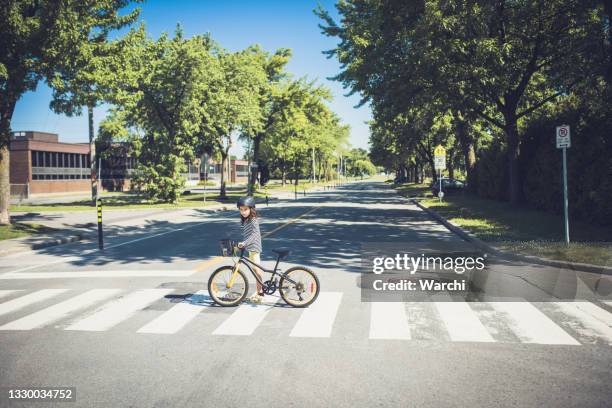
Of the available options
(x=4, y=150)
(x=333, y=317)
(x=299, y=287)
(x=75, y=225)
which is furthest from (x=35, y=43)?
(x=333, y=317)

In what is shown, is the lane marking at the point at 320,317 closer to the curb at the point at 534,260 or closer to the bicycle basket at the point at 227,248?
the bicycle basket at the point at 227,248

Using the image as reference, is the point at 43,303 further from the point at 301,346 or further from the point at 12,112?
the point at 12,112

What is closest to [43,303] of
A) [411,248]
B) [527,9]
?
[411,248]

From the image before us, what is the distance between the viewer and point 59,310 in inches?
293

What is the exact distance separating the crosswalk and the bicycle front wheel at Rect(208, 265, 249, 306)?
159 mm

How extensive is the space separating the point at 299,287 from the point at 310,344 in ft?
5.68

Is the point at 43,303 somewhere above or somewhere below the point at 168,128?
below

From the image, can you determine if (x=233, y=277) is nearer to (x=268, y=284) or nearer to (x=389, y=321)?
(x=268, y=284)

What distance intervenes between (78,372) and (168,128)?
102 ft

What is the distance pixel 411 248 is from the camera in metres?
13.1

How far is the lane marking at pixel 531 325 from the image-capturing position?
19.0 ft

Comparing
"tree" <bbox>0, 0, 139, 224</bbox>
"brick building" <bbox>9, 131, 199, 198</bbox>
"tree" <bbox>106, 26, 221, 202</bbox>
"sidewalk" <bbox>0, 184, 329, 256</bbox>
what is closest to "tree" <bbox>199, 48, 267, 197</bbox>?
"tree" <bbox>106, 26, 221, 202</bbox>

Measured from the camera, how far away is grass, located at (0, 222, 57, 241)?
56.2ft

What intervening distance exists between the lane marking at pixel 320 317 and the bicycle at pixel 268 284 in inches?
9.3
